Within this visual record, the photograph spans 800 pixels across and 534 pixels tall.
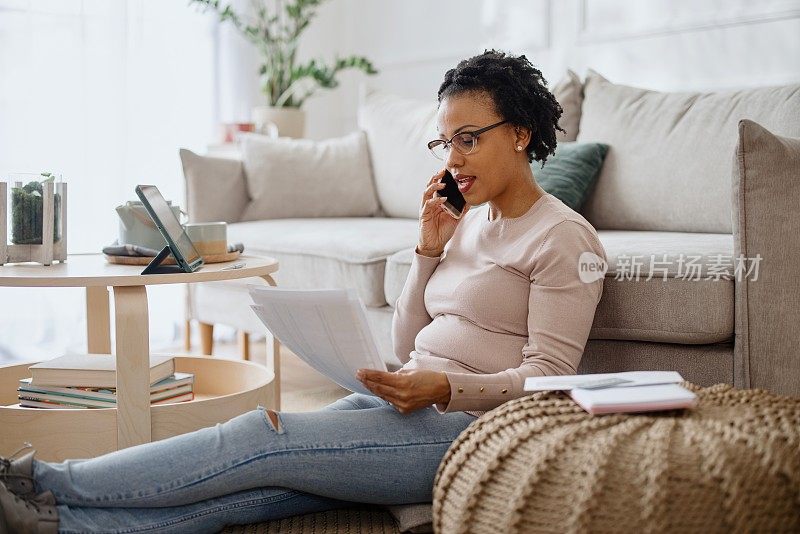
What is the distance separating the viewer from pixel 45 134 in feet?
11.7

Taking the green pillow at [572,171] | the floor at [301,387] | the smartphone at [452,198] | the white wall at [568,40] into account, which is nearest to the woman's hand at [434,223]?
the smartphone at [452,198]

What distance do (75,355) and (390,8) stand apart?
2.71m

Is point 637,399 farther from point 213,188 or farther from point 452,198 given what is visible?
point 213,188

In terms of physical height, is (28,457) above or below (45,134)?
below

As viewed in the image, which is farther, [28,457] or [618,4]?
[618,4]

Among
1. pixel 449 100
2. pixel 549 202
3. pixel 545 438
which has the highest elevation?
pixel 449 100

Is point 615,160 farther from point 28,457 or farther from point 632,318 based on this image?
point 28,457

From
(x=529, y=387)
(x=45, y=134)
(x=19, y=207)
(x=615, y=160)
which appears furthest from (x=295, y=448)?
(x=45, y=134)

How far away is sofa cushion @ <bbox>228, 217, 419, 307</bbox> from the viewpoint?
2.52m

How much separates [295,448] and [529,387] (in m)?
0.38

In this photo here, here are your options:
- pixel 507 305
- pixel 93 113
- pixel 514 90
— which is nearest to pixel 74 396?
pixel 507 305

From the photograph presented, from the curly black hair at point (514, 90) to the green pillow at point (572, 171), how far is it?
0.79m

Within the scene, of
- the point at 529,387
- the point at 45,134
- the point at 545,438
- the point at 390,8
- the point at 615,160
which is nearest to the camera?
the point at 545,438

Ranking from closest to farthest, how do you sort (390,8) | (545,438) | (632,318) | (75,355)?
(545,438), (632,318), (75,355), (390,8)
